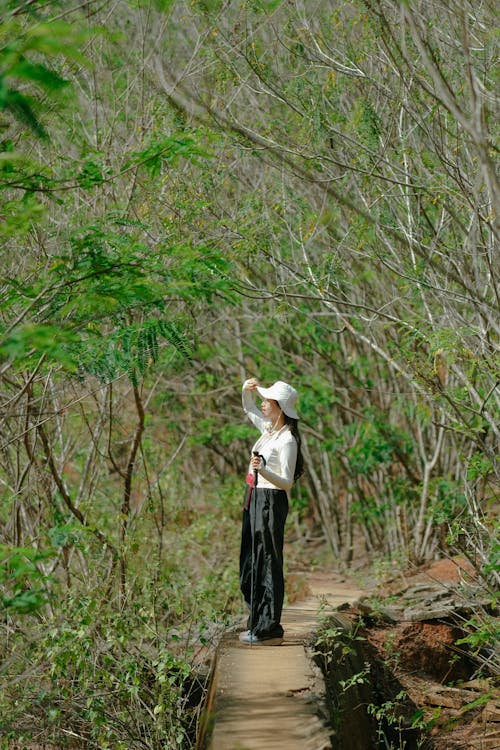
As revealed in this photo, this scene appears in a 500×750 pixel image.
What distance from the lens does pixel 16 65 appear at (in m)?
3.51

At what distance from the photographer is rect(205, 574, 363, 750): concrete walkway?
4.94 meters

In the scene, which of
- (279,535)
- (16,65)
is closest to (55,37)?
(16,65)

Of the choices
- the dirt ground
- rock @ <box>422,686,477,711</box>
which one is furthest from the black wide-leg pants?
rock @ <box>422,686,477,711</box>

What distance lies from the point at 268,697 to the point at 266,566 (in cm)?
127

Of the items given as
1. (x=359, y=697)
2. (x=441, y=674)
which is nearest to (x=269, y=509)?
(x=359, y=697)

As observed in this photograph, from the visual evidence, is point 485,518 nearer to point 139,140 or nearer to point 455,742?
point 455,742

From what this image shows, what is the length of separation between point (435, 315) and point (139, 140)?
10.2ft

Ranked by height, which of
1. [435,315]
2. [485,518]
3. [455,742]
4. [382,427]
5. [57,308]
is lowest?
[455,742]

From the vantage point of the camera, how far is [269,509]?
Result: 22.0 feet

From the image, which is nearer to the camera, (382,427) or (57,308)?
(57,308)

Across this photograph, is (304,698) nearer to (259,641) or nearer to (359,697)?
(259,641)

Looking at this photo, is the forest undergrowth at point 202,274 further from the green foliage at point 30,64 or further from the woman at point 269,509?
the woman at point 269,509

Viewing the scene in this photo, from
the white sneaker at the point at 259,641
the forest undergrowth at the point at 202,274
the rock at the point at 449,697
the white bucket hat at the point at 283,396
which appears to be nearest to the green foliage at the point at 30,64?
the forest undergrowth at the point at 202,274

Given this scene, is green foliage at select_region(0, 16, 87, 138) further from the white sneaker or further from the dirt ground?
the dirt ground
